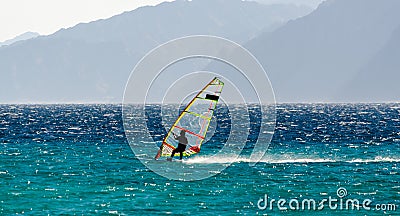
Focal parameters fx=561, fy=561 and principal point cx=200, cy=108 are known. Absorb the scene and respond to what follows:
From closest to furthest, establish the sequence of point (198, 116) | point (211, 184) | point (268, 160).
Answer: point (198, 116)
point (211, 184)
point (268, 160)

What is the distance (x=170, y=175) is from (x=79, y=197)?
11507mm

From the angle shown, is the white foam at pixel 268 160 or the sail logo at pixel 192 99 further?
the white foam at pixel 268 160

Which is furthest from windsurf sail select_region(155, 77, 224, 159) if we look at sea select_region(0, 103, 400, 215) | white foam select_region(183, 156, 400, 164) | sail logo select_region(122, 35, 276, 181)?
white foam select_region(183, 156, 400, 164)

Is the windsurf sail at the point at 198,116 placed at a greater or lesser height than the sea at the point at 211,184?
greater

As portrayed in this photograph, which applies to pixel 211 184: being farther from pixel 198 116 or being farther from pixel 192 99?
pixel 192 99

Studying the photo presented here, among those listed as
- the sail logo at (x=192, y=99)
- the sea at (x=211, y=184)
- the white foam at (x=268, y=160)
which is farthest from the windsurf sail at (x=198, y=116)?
the white foam at (x=268, y=160)

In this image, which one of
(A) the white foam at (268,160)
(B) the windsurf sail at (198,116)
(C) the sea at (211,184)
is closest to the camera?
(C) the sea at (211,184)

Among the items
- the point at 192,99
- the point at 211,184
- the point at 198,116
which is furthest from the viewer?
the point at 192,99

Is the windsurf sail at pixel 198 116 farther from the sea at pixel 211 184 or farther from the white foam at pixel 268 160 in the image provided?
the white foam at pixel 268 160

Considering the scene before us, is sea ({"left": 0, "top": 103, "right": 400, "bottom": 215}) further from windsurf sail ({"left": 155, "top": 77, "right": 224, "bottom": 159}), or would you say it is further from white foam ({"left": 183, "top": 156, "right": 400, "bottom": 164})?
windsurf sail ({"left": 155, "top": 77, "right": 224, "bottom": 159})

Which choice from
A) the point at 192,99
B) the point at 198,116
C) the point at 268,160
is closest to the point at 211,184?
the point at 198,116

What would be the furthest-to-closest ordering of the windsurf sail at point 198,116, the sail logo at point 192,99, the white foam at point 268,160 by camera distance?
1. the white foam at point 268,160
2. the windsurf sail at point 198,116
3. the sail logo at point 192,99

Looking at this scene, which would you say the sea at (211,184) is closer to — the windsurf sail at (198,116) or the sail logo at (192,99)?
the sail logo at (192,99)

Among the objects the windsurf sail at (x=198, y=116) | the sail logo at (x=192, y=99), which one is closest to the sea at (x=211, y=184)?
the sail logo at (x=192, y=99)
